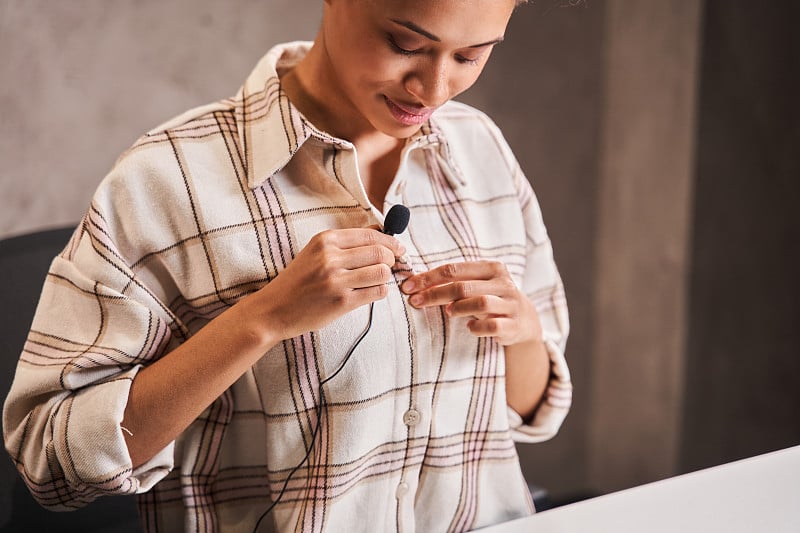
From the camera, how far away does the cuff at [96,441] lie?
810mm

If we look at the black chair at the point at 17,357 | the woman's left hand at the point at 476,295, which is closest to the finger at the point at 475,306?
the woman's left hand at the point at 476,295

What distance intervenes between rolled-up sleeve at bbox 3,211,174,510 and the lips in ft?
0.99

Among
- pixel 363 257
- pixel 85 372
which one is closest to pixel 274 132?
pixel 363 257

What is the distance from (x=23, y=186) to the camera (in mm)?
1431

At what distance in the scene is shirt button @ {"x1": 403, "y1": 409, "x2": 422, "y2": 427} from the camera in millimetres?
952

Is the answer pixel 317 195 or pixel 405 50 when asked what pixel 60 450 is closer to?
pixel 317 195

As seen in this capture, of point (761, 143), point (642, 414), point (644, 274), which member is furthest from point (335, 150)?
point (642, 414)

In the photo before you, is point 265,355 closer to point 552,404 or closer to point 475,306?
point 475,306

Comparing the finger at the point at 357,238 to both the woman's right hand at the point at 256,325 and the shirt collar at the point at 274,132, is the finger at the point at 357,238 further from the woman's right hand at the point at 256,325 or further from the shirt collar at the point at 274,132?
the shirt collar at the point at 274,132

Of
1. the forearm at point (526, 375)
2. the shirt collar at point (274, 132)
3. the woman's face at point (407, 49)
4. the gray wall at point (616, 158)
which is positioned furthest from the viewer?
the gray wall at point (616, 158)

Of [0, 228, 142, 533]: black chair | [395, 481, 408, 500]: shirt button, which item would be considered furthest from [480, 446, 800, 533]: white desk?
[0, 228, 142, 533]: black chair

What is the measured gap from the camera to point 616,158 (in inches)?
84.7

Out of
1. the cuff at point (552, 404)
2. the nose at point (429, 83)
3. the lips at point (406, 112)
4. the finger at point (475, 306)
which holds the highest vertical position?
the nose at point (429, 83)

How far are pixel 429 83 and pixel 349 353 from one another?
0.93 ft
